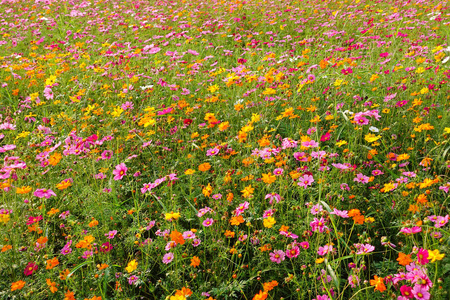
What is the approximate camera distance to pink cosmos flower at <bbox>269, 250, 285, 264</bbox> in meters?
1.42

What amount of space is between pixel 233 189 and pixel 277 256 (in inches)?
23.5

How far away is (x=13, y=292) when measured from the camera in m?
1.37

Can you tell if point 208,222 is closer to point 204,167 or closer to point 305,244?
point 204,167

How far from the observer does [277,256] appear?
1425 mm

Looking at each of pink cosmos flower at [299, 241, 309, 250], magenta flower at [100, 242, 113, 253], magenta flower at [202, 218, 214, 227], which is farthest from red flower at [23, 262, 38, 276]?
pink cosmos flower at [299, 241, 309, 250]

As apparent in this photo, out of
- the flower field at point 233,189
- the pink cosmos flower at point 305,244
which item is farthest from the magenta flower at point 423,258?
the pink cosmos flower at point 305,244

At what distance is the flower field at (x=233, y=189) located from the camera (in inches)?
54.1

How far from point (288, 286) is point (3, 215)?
130 cm

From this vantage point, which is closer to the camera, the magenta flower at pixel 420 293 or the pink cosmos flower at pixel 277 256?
the magenta flower at pixel 420 293

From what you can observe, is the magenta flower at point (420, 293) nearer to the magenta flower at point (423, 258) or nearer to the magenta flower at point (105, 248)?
the magenta flower at point (423, 258)

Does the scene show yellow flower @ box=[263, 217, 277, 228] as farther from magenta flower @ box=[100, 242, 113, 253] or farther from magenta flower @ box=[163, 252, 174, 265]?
magenta flower @ box=[100, 242, 113, 253]

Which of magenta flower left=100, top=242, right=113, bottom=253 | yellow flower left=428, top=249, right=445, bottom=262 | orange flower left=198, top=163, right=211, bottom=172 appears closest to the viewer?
yellow flower left=428, top=249, right=445, bottom=262

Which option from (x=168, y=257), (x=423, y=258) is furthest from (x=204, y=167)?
(x=423, y=258)

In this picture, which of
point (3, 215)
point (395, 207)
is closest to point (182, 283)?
point (3, 215)
